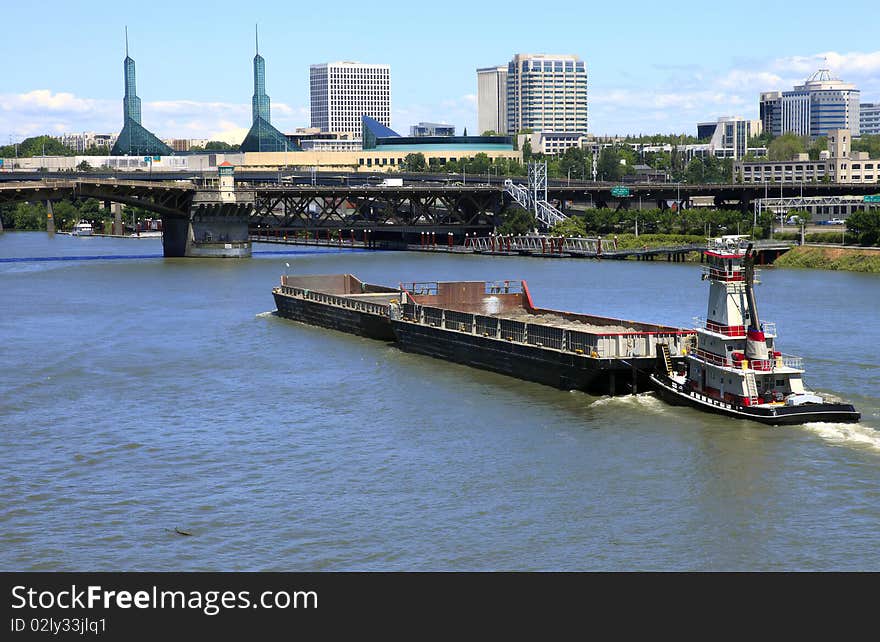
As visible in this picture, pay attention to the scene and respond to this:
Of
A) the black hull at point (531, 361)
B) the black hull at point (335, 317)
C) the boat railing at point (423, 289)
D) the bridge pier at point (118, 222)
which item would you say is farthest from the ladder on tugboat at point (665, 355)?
the bridge pier at point (118, 222)

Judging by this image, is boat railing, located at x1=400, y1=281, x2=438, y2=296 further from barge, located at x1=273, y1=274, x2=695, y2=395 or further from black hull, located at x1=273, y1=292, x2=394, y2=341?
black hull, located at x1=273, y1=292, x2=394, y2=341

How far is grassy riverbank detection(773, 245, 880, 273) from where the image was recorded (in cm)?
9512

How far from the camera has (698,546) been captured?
85.0 ft

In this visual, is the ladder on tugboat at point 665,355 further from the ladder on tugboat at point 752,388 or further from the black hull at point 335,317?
the black hull at point 335,317

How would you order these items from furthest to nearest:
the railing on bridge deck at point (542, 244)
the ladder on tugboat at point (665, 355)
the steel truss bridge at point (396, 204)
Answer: the steel truss bridge at point (396, 204), the railing on bridge deck at point (542, 244), the ladder on tugboat at point (665, 355)

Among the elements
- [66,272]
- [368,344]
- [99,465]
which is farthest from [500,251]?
[99,465]

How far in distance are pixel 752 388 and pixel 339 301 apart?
93.7 feet

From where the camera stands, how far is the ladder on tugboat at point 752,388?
3569cm

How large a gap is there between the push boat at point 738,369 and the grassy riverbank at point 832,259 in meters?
59.0

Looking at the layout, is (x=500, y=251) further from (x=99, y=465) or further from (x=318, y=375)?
(x=99, y=465)

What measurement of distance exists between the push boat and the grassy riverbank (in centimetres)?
5897

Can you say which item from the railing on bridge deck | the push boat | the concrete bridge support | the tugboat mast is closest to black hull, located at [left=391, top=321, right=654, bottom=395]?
the push boat

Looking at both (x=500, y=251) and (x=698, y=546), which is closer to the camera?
(x=698, y=546)

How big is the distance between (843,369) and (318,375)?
17.9m
